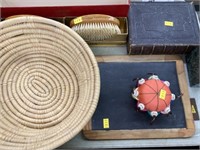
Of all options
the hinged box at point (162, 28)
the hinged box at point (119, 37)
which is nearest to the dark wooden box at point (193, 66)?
the hinged box at point (162, 28)

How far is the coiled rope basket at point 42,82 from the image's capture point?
931 millimetres

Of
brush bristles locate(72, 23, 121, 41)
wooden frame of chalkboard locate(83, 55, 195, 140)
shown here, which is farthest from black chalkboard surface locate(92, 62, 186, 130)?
brush bristles locate(72, 23, 121, 41)

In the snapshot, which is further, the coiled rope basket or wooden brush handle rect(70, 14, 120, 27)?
wooden brush handle rect(70, 14, 120, 27)

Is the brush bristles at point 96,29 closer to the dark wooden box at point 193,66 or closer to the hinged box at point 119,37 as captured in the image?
the hinged box at point 119,37

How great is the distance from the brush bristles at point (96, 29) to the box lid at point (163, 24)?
75 millimetres

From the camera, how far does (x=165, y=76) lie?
3.74 ft

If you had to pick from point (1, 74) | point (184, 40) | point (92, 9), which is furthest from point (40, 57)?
point (184, 40)

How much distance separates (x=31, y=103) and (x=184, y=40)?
58 cm

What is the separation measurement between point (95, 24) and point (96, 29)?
2 centimetres

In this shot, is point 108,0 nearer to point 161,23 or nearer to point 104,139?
point 161,23

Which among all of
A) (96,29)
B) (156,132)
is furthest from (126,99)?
(96,29)

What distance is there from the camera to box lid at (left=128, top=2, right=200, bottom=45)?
110cm

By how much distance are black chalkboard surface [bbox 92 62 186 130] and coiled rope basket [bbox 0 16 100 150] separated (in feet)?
0.35

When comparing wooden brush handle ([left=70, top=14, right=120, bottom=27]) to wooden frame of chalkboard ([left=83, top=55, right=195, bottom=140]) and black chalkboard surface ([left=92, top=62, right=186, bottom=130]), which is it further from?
wooden frame of chalkboard ([left=83, top=55, right=195, bottom=140])
